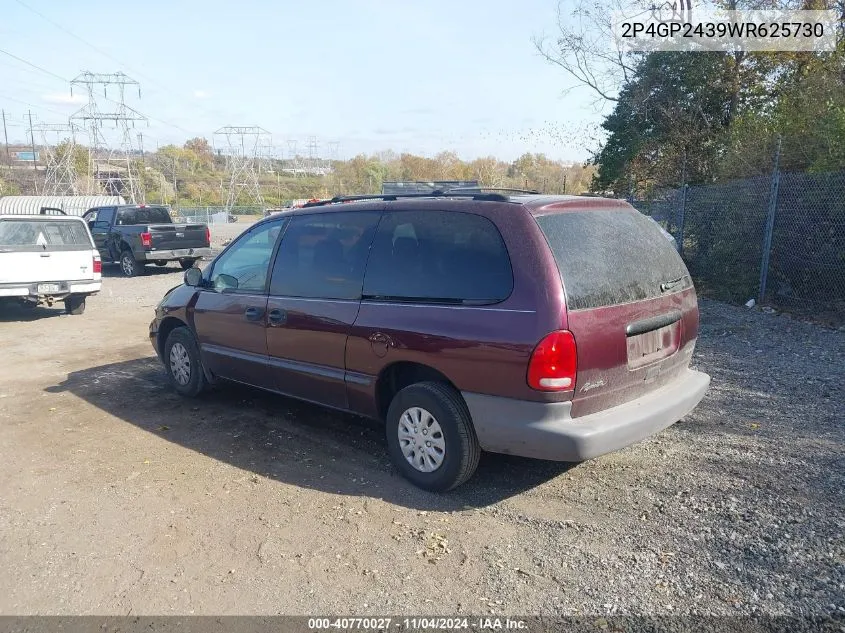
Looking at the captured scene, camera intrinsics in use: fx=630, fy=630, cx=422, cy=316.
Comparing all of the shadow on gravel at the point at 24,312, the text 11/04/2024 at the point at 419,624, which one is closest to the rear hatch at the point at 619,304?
the text 11/04/2024 at the point at 419,624

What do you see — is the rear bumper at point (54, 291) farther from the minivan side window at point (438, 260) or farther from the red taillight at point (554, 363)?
the red taillight at point (554, 363)

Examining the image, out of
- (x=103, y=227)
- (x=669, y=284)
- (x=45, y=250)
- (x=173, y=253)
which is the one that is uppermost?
(x=669, y=284)

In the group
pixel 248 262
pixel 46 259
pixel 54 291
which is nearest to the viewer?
pixel 248 262

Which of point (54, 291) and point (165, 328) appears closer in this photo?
point (165, 328)

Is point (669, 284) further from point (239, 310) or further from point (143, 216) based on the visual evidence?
point (143, 216)

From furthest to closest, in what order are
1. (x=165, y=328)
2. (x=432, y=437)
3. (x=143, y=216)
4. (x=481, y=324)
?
(x=143, y=216) < (x=165, y=328) < (x=432, y=437) < (x=481, y=324)

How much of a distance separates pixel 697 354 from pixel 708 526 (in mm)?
4200

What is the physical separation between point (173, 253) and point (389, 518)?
580 inches

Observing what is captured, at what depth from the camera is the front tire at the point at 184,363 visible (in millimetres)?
6012

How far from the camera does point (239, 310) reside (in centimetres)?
534

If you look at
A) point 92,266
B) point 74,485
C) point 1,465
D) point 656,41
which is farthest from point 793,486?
point 656,41

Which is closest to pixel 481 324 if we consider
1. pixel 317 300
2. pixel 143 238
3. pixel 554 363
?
pixel 554 363

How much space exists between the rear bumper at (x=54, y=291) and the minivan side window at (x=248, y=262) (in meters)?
6.20

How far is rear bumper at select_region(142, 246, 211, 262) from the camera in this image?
1641 cm
